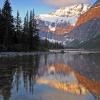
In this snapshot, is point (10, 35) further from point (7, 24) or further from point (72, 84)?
point (72, 84)

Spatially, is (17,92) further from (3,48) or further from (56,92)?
(3,48)

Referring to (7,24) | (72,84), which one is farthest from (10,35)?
(72,84)

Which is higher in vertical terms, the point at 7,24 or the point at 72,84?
the point at 7,24

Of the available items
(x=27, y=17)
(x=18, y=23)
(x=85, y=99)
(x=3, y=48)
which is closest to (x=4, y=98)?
(x=85, y=99)

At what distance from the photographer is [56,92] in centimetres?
1692

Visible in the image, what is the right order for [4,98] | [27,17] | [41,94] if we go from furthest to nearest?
[27,17] < [41,94] < [4,98]

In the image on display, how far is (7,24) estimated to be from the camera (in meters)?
93.4

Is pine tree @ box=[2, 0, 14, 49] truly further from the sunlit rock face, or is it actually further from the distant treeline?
the sunlit rock face

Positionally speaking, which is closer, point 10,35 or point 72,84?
point 72,84

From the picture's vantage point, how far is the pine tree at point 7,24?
91225mm

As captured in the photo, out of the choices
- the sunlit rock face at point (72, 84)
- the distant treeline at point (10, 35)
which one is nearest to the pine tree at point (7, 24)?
the distant treeline at point (10, 35)

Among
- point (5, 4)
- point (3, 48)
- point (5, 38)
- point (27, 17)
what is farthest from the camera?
point (27, 17)

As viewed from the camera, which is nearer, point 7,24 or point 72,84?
point 72,84

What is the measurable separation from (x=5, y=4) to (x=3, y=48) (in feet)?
68.3
